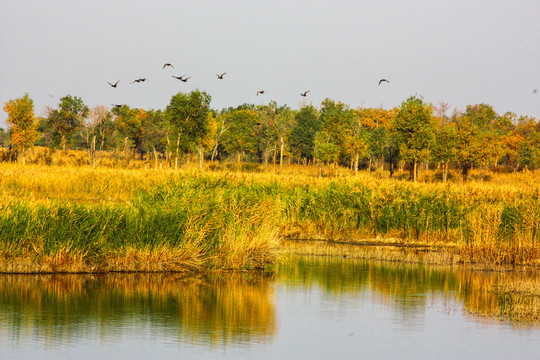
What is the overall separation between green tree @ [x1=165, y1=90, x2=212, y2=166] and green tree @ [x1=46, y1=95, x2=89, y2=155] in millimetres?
19439

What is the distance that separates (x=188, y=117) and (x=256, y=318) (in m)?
72.8

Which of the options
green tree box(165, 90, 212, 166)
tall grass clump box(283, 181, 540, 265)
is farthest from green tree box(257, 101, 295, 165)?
tall grass clump box(283, 181, 540, 265)

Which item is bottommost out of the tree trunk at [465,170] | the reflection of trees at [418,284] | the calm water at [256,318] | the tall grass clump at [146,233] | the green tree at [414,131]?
the calm water at [256,318]

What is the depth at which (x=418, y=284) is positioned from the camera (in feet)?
72.6

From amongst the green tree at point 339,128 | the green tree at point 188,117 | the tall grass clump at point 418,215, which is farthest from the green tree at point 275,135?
the tall grass clump at point 418,215

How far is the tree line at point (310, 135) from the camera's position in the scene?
261ft

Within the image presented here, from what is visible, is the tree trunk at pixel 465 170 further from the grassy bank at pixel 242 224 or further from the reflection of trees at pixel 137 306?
the reflection of trees at pixel 137 306

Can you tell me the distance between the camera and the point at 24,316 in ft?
51.0

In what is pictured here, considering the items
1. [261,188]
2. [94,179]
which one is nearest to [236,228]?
[261,188]

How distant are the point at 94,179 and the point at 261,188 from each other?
12.8 metres

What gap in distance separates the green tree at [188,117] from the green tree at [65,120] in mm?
19439

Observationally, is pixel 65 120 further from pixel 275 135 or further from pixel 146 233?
pixel 146 233

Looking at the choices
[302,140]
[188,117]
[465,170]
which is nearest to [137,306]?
[188,117]

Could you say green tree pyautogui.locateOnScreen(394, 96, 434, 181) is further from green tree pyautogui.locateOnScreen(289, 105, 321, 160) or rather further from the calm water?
the calm water
